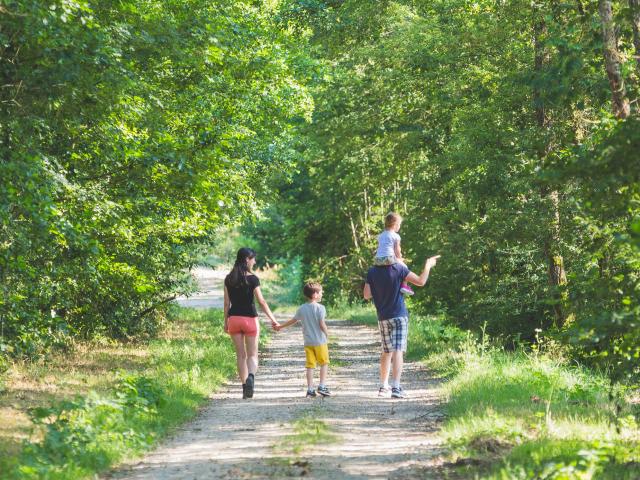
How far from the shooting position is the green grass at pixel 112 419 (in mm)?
7656

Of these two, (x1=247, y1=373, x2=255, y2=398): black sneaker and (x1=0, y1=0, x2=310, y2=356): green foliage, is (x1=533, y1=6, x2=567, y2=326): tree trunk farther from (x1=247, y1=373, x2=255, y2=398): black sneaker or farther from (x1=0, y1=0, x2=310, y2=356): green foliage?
(x1=247, y1=373, x2=255, y2=398): black sneaker

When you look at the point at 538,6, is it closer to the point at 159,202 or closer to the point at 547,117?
the point at 547,117

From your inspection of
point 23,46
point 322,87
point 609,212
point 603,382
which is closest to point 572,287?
point 603,382

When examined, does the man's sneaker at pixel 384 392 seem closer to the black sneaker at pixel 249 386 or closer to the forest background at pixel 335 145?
the black sneaker at pixel 249 386

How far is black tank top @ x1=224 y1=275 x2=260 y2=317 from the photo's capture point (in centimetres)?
1291

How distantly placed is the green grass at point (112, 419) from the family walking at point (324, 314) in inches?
39.2

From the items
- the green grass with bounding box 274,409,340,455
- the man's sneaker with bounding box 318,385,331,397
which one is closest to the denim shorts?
the man's sneaker with bounding box 318,385,331,397

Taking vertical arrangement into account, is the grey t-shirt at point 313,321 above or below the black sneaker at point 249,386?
above

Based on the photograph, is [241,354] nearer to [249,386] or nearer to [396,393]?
[249,386]

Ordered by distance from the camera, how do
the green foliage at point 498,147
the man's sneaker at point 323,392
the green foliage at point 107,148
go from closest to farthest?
the green foliage at point 498,147, the green foliage at point 107,148, the man's sneaker at point 323,392

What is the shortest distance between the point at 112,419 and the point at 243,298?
4282mm

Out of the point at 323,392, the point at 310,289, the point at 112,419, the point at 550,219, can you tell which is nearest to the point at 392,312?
the point at 310,289

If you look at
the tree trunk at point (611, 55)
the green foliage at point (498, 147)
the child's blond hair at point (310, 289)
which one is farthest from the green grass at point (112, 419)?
the tree trunk at point (611, 55)

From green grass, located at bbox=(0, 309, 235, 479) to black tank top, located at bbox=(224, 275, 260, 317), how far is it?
1.24 meters
